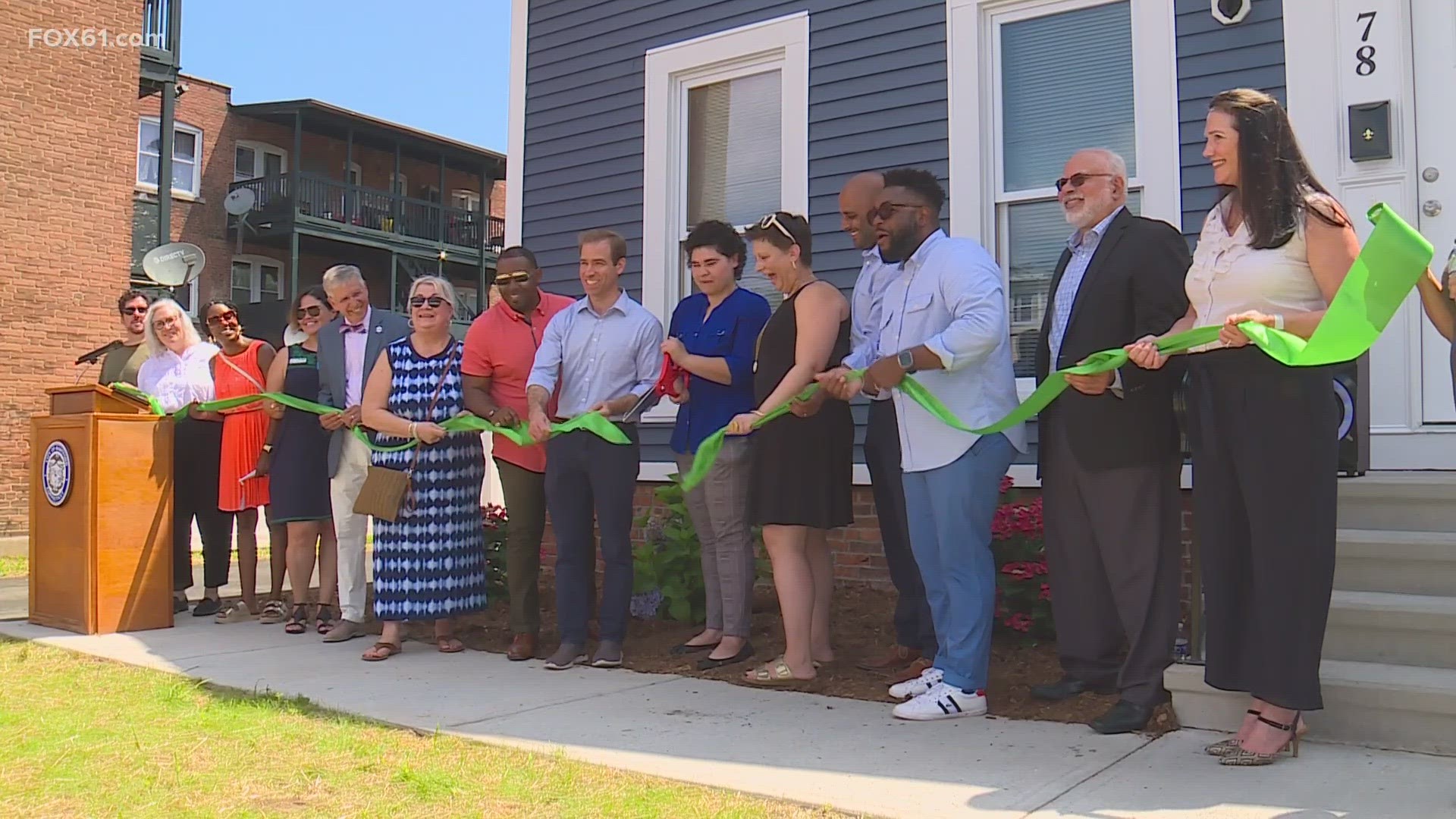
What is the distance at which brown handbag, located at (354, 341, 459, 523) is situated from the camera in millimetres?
5422

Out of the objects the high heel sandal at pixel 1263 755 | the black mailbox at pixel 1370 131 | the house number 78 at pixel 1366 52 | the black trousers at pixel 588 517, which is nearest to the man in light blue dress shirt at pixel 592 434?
the black trousers at pixel 588 517

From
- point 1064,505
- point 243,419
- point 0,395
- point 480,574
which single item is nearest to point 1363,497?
point 1064,505

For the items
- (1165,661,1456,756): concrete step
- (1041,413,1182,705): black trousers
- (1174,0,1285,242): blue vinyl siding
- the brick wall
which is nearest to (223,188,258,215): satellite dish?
the brick wall

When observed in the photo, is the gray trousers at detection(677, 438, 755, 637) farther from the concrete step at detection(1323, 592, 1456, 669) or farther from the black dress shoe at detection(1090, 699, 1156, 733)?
the concrete step at detection(1323, 592, 1456, 669)

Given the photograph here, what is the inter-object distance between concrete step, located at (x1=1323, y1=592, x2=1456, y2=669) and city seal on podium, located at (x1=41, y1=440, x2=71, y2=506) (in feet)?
21.0

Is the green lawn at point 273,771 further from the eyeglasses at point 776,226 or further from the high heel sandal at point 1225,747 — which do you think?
the eyeglasses at point 776,226

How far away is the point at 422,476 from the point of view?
5.56 m

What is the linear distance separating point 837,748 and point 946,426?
3.97 ft

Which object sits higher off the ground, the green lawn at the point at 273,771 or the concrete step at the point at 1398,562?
the concrete step at the point at 1398,562

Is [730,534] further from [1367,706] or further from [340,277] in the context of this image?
[340,277]

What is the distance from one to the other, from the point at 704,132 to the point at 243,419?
11.6 ft

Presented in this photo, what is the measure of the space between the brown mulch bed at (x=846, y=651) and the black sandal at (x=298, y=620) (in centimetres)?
36

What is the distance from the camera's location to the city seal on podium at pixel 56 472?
Result: 21.2ft

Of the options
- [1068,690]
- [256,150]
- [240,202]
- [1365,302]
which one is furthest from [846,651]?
[256,150]
